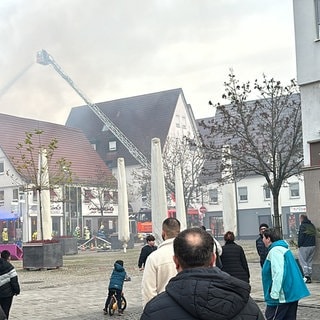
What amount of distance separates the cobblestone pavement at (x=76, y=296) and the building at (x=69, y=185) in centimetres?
2805

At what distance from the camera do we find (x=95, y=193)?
54.1m

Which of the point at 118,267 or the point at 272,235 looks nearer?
the point at 272,235

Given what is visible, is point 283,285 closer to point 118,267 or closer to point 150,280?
point 150,280

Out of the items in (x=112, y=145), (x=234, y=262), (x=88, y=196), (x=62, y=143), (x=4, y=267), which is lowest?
(x=234, y=262)

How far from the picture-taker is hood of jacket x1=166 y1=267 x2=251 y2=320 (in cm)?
241

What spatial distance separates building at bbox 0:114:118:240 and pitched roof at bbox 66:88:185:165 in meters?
4.98

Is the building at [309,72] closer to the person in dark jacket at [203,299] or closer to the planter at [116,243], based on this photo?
the person in dark jacket at [203,299]

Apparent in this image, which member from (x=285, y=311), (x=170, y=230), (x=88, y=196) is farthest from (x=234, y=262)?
(x=88, y=196)

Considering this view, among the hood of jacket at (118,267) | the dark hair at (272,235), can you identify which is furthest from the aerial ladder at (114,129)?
the dark hair at (272,235)

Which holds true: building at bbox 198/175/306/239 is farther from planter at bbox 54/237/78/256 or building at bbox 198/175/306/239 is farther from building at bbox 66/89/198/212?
planter at bbox 54/237/78/256

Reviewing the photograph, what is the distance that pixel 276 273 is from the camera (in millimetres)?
6449

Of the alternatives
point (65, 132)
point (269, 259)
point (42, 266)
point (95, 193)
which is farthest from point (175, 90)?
point (269, 259)

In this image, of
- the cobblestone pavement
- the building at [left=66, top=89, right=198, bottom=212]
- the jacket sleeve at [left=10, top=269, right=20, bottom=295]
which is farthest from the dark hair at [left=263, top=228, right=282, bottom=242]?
the building at [left=66, top=89, right=198, bottom=212]

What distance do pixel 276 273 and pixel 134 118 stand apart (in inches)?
2499
